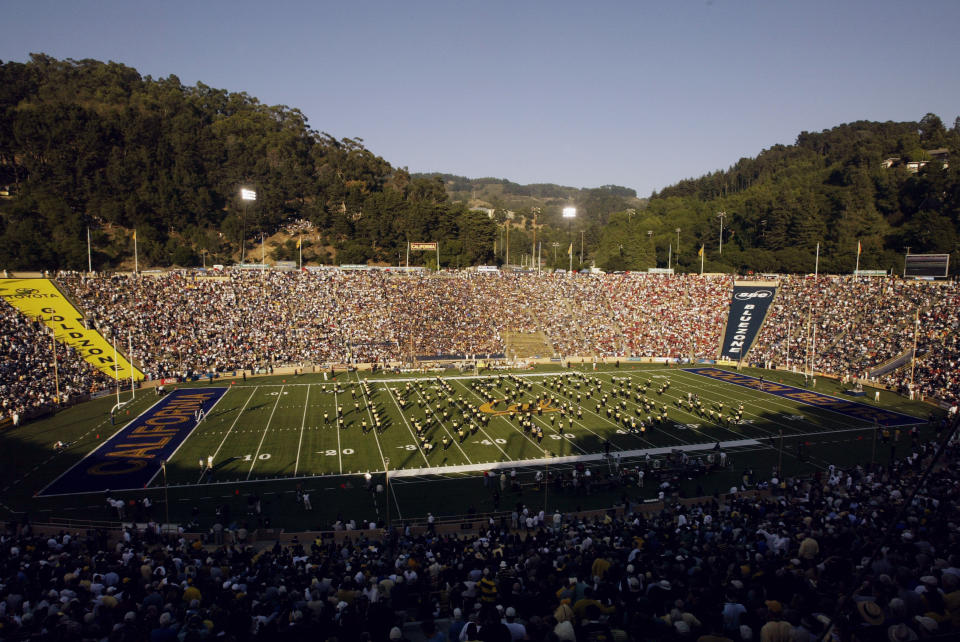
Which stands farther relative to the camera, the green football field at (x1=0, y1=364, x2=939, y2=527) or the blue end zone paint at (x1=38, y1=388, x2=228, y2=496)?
the blue end zone paint at (x1=38, y1=388, x2=228, y2=496)

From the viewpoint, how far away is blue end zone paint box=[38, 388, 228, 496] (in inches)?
875

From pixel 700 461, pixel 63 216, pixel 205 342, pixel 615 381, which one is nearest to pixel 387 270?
pixel 205 342

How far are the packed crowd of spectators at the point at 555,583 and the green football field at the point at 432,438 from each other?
6.94 meters

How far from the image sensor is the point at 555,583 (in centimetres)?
896

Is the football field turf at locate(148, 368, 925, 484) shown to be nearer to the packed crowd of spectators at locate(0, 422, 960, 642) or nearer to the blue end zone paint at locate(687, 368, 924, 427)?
the blue end zone paint at locate(687, 368, 924, 427)

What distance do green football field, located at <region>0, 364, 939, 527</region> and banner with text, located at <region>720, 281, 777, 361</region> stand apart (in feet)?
29.6

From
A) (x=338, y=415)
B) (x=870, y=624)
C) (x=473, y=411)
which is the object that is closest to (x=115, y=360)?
(x=338, y=415)

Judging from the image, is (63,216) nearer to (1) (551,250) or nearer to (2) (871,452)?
(2) (871,452)

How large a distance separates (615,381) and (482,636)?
1381 inches

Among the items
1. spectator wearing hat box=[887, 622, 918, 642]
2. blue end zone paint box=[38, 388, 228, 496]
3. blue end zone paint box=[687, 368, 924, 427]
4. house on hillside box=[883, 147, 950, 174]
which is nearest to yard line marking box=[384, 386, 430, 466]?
blue end zone paint box=[38, 388, 228, 496]

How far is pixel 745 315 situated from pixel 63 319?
175 ft

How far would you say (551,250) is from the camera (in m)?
116

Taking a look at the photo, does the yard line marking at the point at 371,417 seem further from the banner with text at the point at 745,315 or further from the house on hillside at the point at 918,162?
the house on hillside at the point at 918,162

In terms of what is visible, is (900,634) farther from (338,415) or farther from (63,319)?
(63,319)
